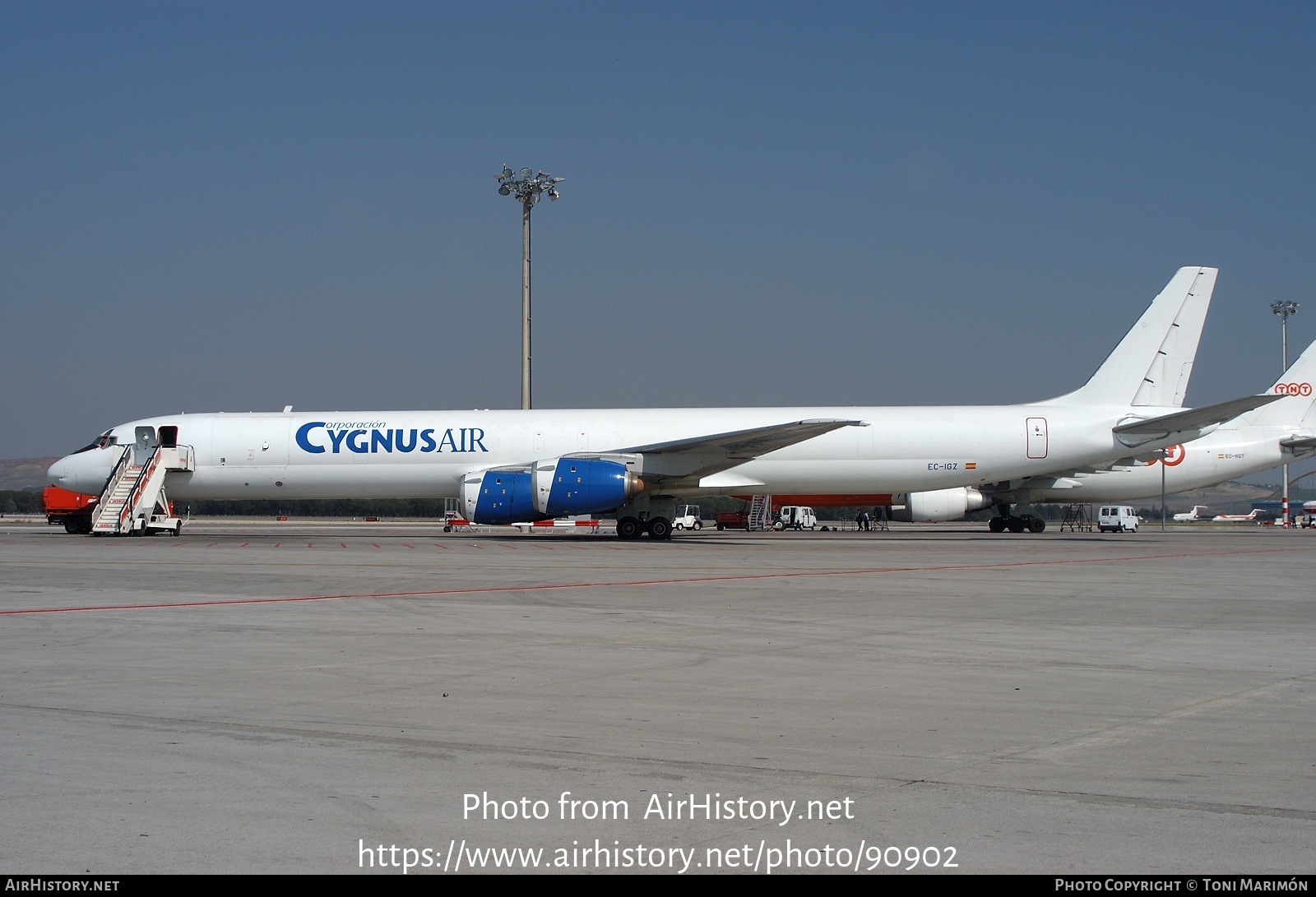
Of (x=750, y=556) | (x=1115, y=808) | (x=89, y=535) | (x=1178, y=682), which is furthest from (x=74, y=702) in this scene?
(x=89, y=535)

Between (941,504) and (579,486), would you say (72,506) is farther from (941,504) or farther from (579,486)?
(941,504)

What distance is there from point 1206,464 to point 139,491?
3614cm

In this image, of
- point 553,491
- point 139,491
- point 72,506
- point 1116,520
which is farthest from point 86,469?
point 1116,520

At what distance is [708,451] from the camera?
30109 millimetres

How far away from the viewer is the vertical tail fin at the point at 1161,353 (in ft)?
111

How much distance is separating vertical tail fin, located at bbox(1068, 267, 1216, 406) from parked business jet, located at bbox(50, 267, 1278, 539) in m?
0.09

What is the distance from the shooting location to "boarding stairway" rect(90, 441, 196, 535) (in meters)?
31.3

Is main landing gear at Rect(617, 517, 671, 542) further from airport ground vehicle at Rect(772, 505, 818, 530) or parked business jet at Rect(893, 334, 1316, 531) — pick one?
airport ground vehicle at Rect(772, 505, 818, 530)

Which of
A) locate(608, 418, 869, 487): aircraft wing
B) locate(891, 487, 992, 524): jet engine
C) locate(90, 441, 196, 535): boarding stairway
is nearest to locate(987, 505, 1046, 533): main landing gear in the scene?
locate(891, 487, 992, 524): jet engine

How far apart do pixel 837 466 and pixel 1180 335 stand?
11843mm

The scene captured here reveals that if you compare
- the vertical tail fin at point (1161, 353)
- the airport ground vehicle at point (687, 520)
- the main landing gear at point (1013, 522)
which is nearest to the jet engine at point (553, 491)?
the vertical tail fin at point (1161, 353)

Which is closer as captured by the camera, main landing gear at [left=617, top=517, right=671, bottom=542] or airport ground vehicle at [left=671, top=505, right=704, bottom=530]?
main landing gear at [left=617, top=517, right=671, bottom=542]

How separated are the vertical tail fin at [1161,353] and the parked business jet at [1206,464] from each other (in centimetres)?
521

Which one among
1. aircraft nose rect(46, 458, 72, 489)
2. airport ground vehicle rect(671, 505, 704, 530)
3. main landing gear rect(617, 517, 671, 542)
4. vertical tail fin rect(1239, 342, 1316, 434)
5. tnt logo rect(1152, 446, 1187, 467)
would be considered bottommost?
main landing gear rect(617, 517, 671, 542)
